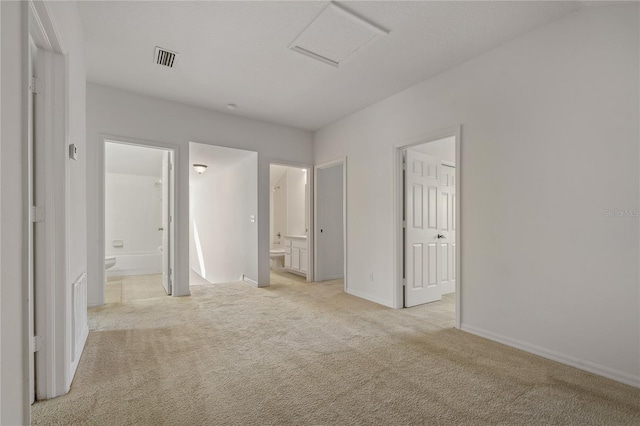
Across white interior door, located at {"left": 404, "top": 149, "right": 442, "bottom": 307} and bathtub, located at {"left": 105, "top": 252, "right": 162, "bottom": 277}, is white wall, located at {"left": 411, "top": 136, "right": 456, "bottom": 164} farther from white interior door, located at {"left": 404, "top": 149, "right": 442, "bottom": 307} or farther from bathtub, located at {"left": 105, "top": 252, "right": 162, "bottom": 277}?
bathtub, located at {"left": 105, "top": 252, "right": 162, "bottom": 277}

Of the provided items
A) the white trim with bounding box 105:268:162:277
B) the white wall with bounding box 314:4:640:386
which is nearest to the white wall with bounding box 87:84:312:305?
the white wall with bounding box 314:4:640:386

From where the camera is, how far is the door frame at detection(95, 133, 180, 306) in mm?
3742

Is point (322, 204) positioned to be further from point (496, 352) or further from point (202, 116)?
point (496, 352)

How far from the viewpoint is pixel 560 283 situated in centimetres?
241

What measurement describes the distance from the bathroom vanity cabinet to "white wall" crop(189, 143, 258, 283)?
111 centimetres

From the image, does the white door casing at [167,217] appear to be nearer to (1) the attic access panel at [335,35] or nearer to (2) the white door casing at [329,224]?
(2) the white door casing at [329,224]

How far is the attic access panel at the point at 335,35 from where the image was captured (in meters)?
2.45

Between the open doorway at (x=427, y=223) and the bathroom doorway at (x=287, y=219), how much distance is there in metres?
2.70

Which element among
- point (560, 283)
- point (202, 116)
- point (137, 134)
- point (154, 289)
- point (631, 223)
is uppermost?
point (202, 116)

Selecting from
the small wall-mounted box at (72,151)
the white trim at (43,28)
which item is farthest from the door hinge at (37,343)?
the white trim at (43,28)

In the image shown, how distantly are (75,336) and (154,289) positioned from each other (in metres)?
2.87

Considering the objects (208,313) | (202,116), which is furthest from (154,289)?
(202,116)

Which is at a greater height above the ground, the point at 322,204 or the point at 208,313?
the point at 322,204

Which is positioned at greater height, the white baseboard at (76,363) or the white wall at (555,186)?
the white wall at (555,186)
